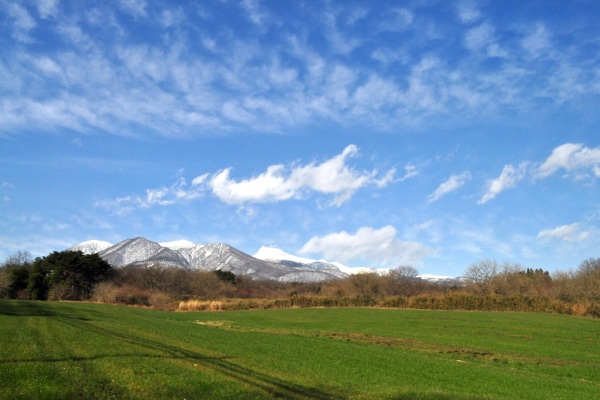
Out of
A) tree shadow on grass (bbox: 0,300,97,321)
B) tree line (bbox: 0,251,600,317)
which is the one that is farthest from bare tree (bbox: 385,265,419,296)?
tree shadow on grass (bbox: 0,300,97,321)

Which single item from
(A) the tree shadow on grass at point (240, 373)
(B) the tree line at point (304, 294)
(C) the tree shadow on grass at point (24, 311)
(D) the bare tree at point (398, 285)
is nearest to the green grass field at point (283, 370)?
(A) the tree shadow on grass at point (240, 373)

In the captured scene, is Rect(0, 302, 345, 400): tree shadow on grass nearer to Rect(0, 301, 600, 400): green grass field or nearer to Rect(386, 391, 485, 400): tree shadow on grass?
Rect(0, 301, 600, 400): green grass field

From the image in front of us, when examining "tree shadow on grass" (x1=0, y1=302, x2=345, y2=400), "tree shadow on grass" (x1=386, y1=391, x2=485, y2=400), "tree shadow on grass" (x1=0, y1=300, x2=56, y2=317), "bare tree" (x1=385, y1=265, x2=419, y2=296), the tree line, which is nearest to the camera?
"tree shadow on grass" (x1=0, y1=302, x2=345, y2=400)

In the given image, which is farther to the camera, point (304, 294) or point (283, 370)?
point (304, 294)

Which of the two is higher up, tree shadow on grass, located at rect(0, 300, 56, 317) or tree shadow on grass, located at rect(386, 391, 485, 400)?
tree shadow on grass, located at rect(0, 300, 56, 317)

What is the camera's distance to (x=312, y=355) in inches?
1177

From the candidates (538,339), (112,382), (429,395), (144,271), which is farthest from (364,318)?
(144,271)

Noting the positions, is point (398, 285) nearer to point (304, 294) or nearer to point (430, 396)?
point (304, 294)

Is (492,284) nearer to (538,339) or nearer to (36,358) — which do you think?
(538,339)

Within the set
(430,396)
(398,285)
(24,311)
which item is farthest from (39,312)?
(398,285)

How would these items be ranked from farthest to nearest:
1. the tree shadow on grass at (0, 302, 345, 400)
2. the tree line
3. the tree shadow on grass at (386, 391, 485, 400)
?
1. the tree line
2. the tree shadow on grass at (386, 391, 485, 400)
3. the tree shadow on grass at (0, 302, 345, 400)

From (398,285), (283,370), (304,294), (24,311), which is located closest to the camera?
(283,370)

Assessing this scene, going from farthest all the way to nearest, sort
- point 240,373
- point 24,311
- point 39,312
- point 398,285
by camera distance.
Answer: point 398,285, point 39,312, point 24,311, point 240,373

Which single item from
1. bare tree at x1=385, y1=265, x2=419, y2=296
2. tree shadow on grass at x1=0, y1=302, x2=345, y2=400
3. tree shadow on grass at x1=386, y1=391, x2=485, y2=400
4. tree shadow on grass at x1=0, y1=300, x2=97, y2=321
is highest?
bare tree at x1=385, y1=265, x2=419, y2=296
